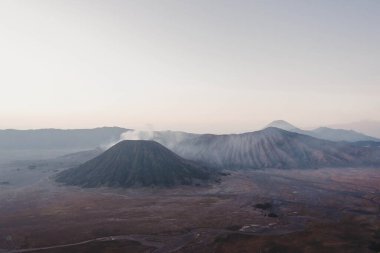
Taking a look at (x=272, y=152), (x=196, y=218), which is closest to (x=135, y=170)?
(x=196, y=218)

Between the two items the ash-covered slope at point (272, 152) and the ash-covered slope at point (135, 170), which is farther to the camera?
the ash-covered slope at point (272, 152)

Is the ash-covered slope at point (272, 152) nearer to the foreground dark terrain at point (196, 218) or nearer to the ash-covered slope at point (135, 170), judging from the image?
the ash-covered slope at point (135, 170)

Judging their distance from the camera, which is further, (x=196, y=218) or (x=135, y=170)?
(x=135, y=170)

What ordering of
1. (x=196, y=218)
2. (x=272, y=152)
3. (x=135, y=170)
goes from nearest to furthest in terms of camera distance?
1. (x=196, y=218)
2. (x=135, y=170)
3. (x=272, y=152)

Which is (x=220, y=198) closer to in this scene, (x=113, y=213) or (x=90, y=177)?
(x=113, y=213)

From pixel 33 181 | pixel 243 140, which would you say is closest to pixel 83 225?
pixel 33 181

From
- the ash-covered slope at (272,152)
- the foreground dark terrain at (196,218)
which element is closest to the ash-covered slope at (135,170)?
the foreground dark terrain at (196,218)

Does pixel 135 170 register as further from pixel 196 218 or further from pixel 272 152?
pixel 272 152

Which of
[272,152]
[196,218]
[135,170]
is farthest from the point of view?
[272,152]
